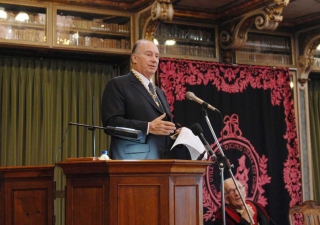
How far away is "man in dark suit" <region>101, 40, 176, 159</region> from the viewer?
3.54 meters

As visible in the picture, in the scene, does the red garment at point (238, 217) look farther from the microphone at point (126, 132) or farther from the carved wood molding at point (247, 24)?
the carved wood molding at point (247, 24)

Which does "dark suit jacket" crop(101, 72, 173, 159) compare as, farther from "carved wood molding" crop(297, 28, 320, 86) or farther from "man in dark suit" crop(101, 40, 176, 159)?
"carved wood molding" crop(297, 28, 320, 86)

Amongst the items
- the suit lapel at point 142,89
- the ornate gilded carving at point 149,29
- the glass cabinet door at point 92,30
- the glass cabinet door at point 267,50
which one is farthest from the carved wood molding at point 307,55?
the suit lapel at point 142,89

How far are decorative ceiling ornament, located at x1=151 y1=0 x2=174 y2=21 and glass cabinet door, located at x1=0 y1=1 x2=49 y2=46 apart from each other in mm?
976

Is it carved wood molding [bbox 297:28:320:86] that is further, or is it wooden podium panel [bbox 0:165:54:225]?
carved wood molding [bbox 297:28:320:86]

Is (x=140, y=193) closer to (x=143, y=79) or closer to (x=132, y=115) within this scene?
(x=132, y=115)

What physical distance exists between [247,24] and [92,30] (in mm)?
1508

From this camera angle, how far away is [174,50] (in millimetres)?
6176

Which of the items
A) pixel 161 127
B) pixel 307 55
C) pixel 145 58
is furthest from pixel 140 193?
pixel 307 55

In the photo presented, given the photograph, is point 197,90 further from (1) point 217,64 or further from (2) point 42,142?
(2) point 42,142

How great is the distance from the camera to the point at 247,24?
6113 mm

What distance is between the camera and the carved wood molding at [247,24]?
5.77 metres

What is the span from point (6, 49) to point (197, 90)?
1844 millimetres

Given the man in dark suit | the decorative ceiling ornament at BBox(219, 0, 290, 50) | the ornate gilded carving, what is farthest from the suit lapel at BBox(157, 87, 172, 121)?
the decorative ceiling ornament at BBox(219, 0, 290, 50)
